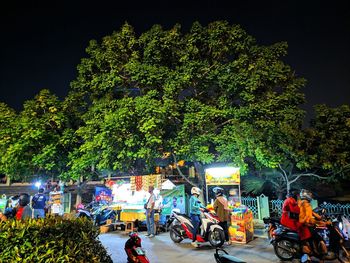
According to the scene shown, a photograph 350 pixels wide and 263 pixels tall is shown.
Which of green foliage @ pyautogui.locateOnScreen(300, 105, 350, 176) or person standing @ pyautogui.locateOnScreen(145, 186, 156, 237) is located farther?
green foliage @ pyautogui.locateOnScreen(300, 105, 350, 176)

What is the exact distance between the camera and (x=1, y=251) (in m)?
4.50

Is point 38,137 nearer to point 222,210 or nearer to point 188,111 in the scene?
point 188,111

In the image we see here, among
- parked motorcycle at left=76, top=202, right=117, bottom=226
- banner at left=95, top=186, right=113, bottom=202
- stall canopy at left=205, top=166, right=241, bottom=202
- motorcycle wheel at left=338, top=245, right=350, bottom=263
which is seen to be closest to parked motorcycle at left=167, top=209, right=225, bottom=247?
stall canopy at left=205, top=166, right=241, bottom=202

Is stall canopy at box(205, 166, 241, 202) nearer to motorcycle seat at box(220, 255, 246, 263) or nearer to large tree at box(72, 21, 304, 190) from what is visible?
large tree at box(72, 21, 304, 190)

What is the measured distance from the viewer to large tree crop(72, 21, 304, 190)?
11680mm

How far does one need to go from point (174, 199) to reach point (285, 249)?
6.76 m

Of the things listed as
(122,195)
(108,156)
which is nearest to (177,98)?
(108,156)

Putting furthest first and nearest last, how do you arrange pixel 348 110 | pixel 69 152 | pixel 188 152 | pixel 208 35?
pixel 69 152 < pixel 208 35 < pixel 188 152 < pixel 348 110

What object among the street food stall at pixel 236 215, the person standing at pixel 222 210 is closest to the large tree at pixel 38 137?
the street food stall at pixel 236 215

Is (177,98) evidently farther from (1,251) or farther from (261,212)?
(1,251)

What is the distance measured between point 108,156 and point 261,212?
7504mm

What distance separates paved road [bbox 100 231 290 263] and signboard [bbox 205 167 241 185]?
218cm

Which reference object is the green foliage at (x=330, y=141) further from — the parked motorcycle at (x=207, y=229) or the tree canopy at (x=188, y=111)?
the parked motorcycle at (x=207, y=229)

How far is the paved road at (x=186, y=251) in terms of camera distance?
7340mm
